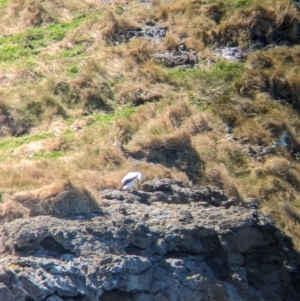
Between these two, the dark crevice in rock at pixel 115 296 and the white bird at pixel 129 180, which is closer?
the dark crevice in rock at pixel 115 296

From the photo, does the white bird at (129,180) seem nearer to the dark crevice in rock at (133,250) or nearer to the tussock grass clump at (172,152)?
the tussock grass clump at (172,152)

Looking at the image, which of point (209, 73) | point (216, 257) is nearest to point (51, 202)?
point (216, 257)

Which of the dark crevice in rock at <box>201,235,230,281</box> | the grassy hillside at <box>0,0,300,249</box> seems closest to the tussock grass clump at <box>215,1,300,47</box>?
the grassy hillside at <box>0,0,300,249</box>

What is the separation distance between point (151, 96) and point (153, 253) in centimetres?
605

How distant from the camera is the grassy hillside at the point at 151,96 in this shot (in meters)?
16.4

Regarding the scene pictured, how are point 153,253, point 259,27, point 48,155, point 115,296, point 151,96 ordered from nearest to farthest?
point 115,296, point 153,253, point 48,155, point 151,96, point 259,27

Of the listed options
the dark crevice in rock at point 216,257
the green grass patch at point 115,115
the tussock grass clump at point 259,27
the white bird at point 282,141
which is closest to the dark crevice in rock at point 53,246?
the dark crevice in rock at point 216,257

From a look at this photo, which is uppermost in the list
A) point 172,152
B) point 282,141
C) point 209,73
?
point 172,152

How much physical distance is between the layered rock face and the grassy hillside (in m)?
0.60

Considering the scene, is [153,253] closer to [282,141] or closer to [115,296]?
[115,296]

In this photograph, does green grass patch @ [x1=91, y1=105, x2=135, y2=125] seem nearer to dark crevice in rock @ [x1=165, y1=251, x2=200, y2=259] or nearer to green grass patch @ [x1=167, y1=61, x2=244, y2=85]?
green grass patch @ [x1=167, y1=61, x2=244, y2=85]

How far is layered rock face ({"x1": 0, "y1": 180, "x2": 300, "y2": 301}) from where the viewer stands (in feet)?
40.7

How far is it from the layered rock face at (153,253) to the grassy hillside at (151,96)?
0.60 m

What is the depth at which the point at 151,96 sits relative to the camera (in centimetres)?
1922
